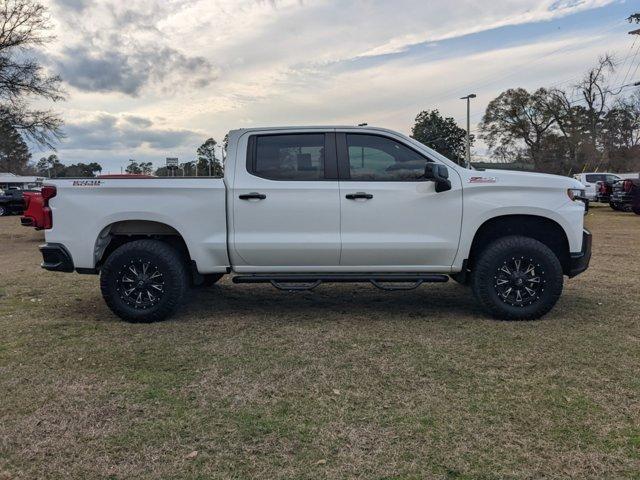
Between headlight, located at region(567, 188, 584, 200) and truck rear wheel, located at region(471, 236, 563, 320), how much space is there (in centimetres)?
57

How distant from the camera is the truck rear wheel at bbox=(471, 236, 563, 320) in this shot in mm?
5324

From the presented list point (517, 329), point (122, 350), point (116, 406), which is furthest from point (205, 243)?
point (517, 329)

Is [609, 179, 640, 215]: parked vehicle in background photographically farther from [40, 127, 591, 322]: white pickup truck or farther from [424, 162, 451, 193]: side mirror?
[424, 162, 451, 193]: side mirror

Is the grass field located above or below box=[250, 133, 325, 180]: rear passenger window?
below

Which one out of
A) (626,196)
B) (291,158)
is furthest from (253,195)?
(626,196)

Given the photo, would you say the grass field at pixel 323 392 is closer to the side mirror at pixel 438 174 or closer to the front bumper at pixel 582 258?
the front bumper at pixel 582 258

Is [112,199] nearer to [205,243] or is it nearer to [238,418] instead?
[205,243]

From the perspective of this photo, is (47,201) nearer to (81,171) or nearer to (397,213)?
(397,213)

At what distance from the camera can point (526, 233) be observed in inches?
224

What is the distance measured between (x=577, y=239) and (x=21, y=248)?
12320mm

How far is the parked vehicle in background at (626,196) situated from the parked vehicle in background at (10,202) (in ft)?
84.9

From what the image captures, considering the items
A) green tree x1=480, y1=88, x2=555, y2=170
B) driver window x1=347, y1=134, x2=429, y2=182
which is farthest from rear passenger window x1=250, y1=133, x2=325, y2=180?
green tree x1=480, y1=88, x2=555, y2=170

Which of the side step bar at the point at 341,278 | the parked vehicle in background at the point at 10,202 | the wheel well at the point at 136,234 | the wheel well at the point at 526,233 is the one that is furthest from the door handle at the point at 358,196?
the parked vehicle in background at the point at 10,202

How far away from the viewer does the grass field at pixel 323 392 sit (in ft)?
9.59
